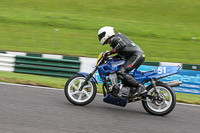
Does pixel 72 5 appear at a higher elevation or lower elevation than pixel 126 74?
higher

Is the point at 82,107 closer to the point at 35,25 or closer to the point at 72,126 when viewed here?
the point at 72,126

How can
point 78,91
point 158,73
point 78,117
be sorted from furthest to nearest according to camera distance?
point 78,91, point 158,73, point 78,117

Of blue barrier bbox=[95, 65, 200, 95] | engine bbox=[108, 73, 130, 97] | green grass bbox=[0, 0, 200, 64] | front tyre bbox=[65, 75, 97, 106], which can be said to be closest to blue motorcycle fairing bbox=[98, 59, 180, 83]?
engine bbox=[108, 73, 130, 97]

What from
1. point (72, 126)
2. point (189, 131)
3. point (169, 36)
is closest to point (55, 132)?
point (72, 126)

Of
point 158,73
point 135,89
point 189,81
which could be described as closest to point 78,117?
point 135,89

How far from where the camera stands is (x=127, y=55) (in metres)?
6.80

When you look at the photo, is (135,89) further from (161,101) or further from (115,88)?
(161,101)

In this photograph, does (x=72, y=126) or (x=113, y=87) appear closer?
(x=72, y=126)

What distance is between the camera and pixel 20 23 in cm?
2009

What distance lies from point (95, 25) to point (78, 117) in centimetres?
1432

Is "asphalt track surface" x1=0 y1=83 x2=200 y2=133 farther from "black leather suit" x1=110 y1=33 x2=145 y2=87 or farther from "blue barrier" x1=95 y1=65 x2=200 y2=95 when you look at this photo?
"blue barrier" x1=95 y1=65 x2=200 y2=95

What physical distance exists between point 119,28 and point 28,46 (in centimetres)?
599

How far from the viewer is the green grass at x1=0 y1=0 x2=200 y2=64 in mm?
15602

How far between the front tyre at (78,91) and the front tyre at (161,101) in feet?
3.71
